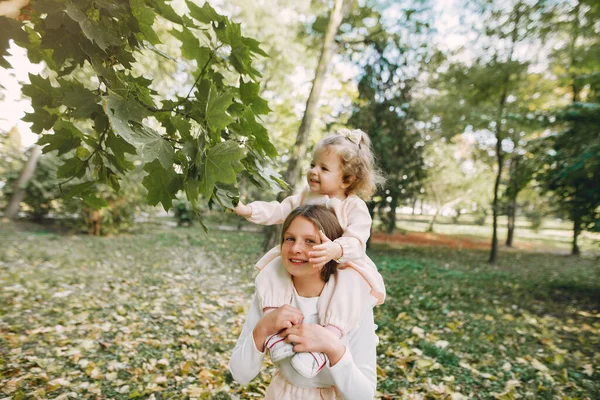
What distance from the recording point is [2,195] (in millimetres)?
13445

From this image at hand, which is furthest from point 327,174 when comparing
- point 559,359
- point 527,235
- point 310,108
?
point 527,235

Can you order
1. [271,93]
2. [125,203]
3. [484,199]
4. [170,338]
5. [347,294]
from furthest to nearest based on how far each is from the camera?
[484,199], [271,93], [125,203], [170,338], [347,294]

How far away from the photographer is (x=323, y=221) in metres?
1.62

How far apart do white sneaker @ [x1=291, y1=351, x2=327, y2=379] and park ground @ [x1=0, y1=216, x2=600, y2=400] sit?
254cm

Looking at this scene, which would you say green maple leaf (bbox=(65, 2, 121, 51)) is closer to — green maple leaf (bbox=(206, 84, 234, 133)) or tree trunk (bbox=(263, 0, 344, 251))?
green maple leaf (bbox=(206, 84, 234, 133))

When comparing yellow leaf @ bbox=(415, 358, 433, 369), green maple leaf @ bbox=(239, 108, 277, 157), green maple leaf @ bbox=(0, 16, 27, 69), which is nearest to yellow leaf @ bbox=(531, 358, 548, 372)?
yellow leaf @ bbox=(415, 358, 433, 369)

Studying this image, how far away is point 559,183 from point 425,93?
8.91 meters

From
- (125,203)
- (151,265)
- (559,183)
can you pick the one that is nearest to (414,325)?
(559,183)

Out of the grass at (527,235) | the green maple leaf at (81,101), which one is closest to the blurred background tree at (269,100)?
the green maple leaf at (81,101)

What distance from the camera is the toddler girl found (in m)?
1.44

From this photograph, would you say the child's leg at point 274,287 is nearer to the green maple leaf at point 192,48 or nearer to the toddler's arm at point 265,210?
the toddler's arm at point 265,210

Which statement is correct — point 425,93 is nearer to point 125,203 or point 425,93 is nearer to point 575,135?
point 575,135

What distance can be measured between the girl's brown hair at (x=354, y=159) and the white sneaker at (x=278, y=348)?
0.97 meters

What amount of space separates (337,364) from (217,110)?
1.15m
